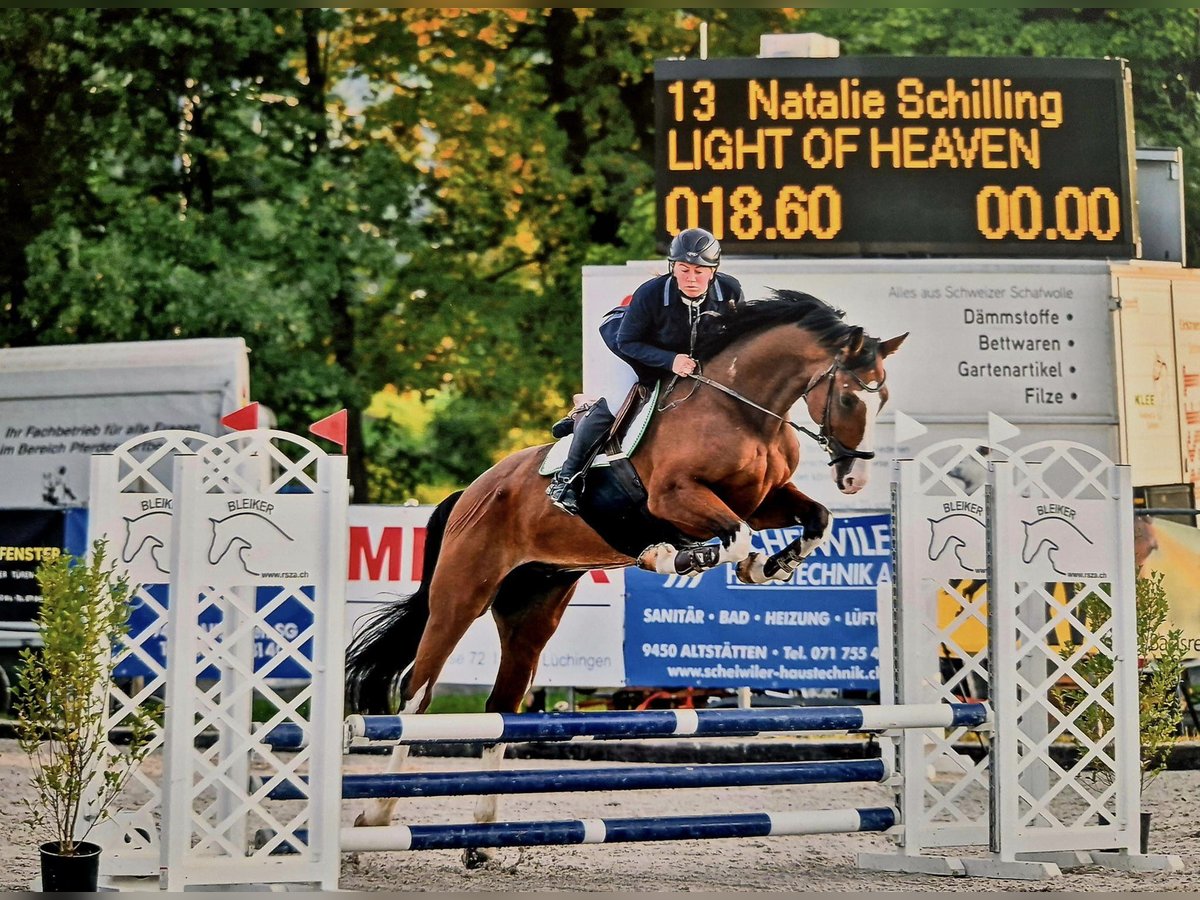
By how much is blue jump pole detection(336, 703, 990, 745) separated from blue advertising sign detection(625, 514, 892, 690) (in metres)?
2.72

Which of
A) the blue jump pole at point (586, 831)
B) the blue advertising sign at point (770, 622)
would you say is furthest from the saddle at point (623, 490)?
the blue advertising sign at point (770, 622)

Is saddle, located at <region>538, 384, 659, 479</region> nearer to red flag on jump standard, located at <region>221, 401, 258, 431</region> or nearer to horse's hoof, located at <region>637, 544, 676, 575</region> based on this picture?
horse's hoof, located at <region>637, 544, 676, 575</region>

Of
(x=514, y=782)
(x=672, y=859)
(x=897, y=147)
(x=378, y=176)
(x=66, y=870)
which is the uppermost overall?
(x=378, y=176)

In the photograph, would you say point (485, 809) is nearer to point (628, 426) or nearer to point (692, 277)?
point (628, 426)

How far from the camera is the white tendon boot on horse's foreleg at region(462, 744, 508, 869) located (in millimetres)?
5238

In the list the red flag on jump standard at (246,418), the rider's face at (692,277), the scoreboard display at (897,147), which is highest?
the scoreboard display at (897,147)

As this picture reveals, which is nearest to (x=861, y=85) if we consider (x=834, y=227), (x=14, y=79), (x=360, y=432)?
(x=834, y=227)

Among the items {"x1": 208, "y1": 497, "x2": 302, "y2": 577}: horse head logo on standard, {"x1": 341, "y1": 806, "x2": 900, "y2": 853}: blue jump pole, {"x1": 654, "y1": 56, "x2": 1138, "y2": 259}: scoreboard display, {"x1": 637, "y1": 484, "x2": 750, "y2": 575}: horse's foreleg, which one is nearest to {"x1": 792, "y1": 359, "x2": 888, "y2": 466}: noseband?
{"x1": 637, "y1": 484, "x2": 750, "y2": 575}: horse's foreleg

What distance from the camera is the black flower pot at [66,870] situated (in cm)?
430

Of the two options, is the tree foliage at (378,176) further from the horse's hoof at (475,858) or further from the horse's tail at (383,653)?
the horse's hoof at (475,858)

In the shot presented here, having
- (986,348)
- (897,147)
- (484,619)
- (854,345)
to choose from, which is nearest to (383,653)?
(854,345)

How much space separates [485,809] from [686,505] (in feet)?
4.51

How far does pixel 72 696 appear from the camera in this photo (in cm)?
437

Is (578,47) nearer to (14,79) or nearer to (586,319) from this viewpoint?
(14,79)
